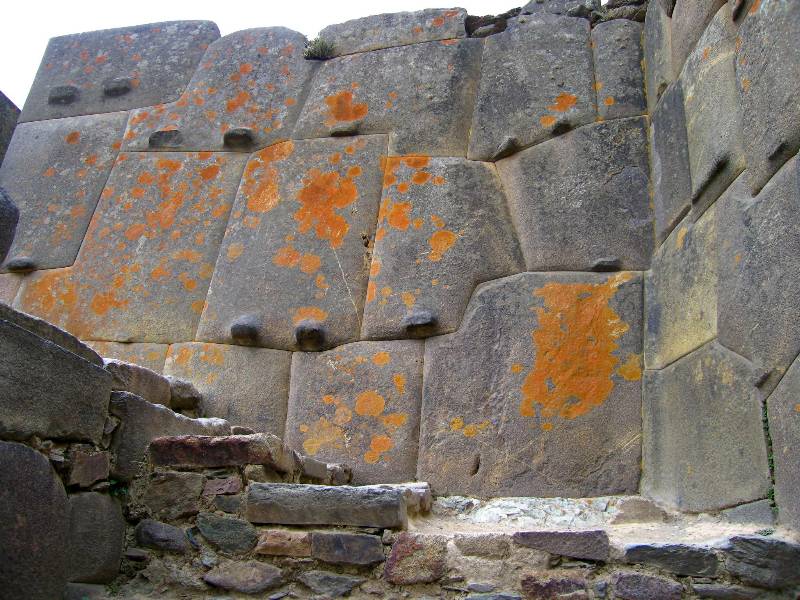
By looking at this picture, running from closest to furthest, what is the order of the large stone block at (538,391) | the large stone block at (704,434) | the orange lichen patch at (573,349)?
1. the large stone block at (704,434)
2. the large stone block at (538,391)
3. the orange lichen patch at (573,349)

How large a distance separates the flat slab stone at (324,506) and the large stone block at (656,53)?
2460 mm

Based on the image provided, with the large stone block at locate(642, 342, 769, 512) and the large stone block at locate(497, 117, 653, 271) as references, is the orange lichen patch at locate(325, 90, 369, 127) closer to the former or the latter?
the large stone block at locate(497, 117, 653, 271)

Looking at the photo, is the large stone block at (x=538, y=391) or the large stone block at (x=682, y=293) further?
the large stone block at (x=538, y=391)

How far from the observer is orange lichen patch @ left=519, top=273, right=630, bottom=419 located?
129 inches

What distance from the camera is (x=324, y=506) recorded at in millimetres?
2168

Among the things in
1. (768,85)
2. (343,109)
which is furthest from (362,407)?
(768,85)

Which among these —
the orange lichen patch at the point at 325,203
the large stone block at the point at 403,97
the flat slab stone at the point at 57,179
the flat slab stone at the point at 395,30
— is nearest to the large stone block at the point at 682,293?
the large stone block at the point at 403,97

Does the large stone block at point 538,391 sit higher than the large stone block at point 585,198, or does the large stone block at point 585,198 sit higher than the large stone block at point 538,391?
the large stone block at point 585,198

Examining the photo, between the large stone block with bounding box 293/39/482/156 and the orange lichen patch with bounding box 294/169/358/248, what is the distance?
0.30 meters

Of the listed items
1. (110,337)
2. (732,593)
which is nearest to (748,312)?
(732,593)

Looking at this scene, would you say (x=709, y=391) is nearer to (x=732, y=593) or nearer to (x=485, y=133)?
(x=732, y=593)

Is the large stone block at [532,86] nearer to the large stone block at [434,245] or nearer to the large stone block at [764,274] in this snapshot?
the large stone block at [434,245]

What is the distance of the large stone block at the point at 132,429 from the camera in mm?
2309

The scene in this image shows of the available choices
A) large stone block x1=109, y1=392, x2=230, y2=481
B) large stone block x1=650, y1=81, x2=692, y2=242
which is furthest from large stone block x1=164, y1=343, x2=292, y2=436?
large stone block x1=650, y1=81, x2=692, y2=242
